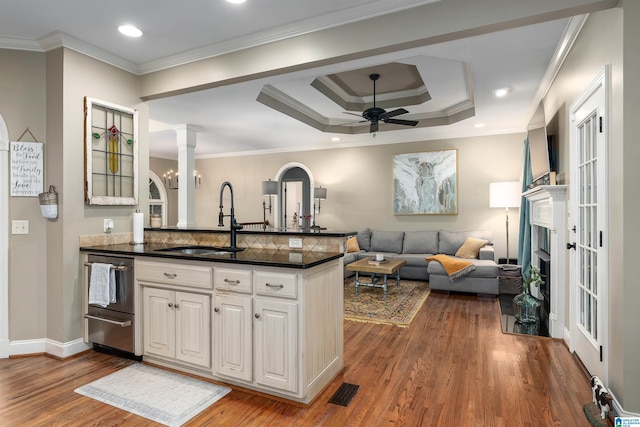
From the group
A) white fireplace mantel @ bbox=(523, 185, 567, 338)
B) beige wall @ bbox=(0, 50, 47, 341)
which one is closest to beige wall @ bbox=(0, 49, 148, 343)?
beige wall @ bbox=(0, 50, 47, 341)

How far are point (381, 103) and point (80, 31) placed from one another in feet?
13.1

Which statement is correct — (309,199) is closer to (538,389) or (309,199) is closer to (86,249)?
(86,249)

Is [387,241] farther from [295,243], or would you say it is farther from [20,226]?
[20,226]

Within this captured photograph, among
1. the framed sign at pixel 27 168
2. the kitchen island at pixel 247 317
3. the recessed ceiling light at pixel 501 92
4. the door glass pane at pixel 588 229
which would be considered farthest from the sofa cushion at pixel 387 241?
the framed sign at pixel 27 168

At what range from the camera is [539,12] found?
2.18m

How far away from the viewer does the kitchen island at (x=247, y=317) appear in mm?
2219

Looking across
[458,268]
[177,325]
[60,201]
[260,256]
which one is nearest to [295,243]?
[260,256]

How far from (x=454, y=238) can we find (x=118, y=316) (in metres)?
5.29

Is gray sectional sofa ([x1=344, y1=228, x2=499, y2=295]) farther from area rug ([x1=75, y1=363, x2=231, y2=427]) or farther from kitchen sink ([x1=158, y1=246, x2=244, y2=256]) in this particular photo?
area rug ([x1=75, y1=363, x2=231, y2=427])

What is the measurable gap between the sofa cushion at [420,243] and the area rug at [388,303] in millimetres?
705

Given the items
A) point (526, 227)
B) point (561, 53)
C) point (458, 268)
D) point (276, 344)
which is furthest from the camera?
point (458, 268)

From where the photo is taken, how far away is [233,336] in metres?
2.39

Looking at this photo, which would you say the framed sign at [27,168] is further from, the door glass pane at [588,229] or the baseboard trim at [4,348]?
the door glass pane at [588,229]

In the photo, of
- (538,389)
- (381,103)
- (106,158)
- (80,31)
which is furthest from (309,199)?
(538,389)
